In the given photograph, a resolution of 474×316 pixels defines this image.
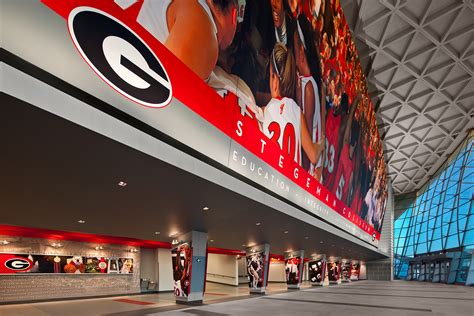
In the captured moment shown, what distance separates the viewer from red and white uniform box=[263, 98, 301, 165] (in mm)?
12516

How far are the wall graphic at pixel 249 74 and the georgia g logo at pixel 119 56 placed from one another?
0.7 inches

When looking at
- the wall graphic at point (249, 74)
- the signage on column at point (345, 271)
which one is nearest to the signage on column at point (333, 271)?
the signage on column at point (345, 271)

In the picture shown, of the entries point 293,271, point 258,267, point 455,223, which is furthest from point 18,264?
point 455,223

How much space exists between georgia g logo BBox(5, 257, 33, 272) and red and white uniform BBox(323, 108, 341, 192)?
54.7 feet

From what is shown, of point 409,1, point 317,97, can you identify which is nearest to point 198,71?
point 317,97

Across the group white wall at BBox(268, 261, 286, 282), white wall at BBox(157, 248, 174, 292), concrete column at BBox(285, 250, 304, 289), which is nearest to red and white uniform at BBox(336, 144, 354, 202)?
concrete column at BBox(285, 250, 304, 289)

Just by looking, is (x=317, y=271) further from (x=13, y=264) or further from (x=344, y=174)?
(x=13, y=264)

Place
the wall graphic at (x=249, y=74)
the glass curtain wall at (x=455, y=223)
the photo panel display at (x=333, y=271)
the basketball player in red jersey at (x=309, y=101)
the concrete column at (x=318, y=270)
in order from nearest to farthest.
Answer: the wall graphic at (x=249, y=74)
the basketball player in red jersey at (x=309, y=101)
the concrete column at (x=318, y=270)
the glass curtain wall at (x=455, y=223)
the photo panel display at (x=333, y=271)

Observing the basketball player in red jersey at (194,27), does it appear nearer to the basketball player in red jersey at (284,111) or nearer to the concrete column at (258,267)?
the basketball player in red jersey at (284,111)

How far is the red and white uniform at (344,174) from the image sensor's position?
944 inches

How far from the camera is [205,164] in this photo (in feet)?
28.1

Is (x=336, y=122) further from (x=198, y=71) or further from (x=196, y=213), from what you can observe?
(x=198, y=71)

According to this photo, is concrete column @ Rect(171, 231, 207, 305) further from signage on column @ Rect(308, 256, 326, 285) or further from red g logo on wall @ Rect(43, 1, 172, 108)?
signage on column @ Rect(308, 256, 326, 285)

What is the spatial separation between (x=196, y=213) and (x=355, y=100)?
64.7 ft
